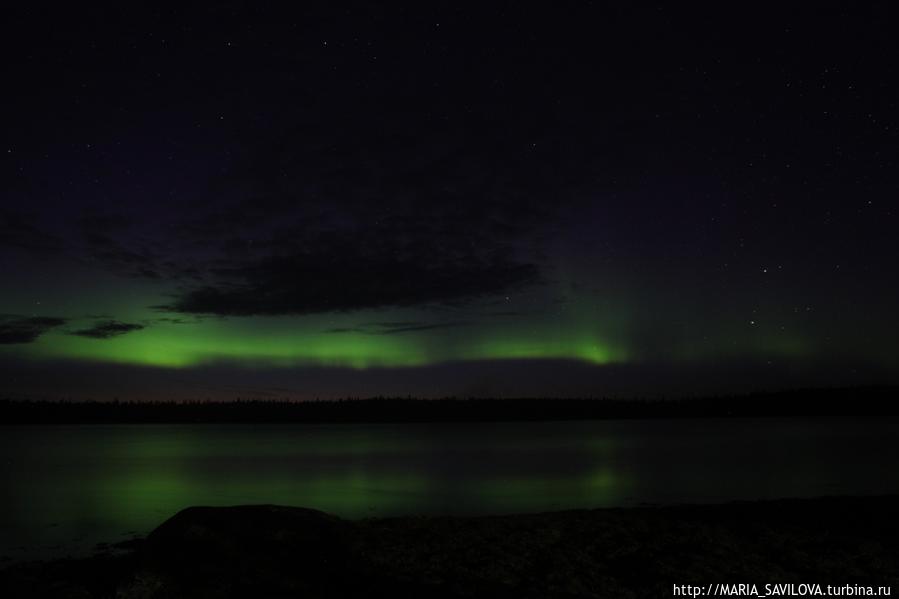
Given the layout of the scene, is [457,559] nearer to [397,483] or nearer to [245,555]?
[245,555]

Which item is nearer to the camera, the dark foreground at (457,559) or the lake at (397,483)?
the dark foreground at (457,559)

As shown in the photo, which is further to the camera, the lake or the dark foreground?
the lake

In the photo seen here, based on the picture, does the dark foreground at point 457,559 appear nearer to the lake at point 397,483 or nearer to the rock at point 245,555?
the rock at point 245,555

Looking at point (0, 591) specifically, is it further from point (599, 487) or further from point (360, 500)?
point (599, 487)

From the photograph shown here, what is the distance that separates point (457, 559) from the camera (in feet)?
33.3

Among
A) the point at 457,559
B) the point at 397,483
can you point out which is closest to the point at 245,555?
the point at 457,559

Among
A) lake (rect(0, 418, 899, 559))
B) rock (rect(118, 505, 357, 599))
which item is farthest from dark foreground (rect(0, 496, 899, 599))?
lake (rect(0, 418, 899, 559))

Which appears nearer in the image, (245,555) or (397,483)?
(245,555)

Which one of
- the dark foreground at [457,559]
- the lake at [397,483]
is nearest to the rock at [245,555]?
the dark foreground at [457,559]

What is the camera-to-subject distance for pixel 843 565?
32.1 feet

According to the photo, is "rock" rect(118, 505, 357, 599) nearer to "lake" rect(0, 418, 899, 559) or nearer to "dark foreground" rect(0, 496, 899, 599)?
"dark foreground" rect(0, 496, 899, 599)

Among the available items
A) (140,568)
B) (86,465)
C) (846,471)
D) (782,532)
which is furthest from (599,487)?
(86,465)

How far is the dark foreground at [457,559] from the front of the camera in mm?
9023

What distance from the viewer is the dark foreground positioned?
29.6 feet
